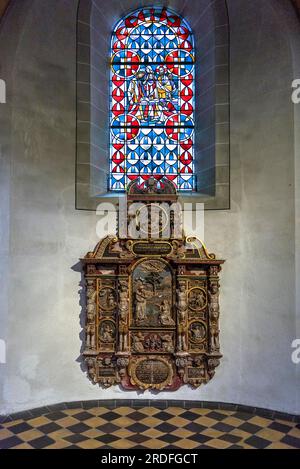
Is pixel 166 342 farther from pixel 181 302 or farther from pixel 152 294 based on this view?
pixel 152 294

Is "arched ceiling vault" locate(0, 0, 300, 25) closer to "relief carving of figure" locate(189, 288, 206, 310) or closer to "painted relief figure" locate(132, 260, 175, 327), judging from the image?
"painted relief figure" locate(132, 260, 175, 327)

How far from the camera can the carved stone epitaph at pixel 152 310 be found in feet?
21.5

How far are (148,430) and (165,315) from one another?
1.77 meters

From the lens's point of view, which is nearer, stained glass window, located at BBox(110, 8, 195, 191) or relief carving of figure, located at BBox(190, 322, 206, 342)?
relief carving of figure, located at BBox(190, 322, 206, 342)

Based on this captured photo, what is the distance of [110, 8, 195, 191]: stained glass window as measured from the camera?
741cm

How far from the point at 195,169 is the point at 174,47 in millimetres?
2372

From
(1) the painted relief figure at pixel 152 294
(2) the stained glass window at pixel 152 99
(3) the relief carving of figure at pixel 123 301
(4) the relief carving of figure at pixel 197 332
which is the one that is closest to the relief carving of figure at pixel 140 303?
(1) the painted relief figure at pixel 152 294

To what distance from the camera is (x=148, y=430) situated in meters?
5.64

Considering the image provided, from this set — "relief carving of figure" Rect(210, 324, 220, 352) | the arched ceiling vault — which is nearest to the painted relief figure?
"relief carving of figure" Rect(210, 324, 220, 352)

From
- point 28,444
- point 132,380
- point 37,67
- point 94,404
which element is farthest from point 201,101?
point 28,444

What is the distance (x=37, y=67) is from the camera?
657 centimetres

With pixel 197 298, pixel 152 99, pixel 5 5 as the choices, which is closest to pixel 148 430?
pixel 197 298

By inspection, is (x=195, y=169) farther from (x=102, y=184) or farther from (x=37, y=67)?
(x=37, y=67)

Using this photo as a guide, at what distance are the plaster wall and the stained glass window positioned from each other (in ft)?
3.04
